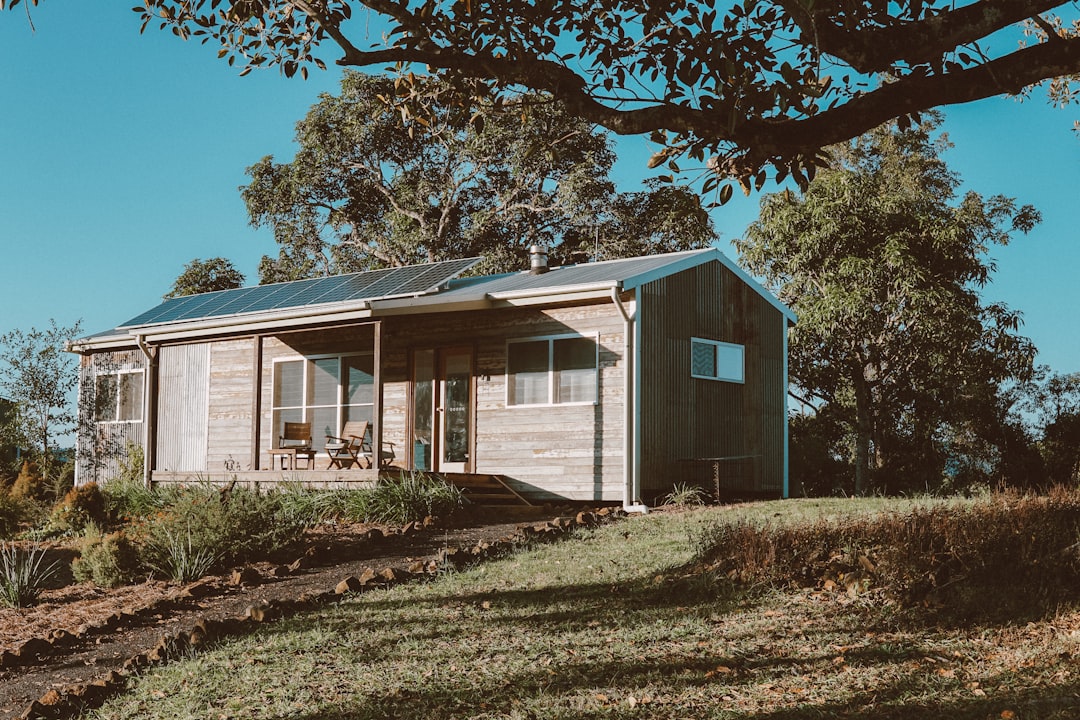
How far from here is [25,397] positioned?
997 inches

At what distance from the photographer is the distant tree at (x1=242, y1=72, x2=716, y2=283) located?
29.7 m

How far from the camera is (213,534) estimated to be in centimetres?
1082

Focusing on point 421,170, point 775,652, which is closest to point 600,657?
point 775,652

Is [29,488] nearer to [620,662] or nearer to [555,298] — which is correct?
[555,298]

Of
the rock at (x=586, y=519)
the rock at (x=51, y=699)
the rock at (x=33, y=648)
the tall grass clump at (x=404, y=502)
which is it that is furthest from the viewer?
the tall grass clump at (x=404, y=502)

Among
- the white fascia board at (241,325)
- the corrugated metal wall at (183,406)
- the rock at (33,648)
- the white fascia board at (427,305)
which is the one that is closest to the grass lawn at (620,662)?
the rock at (33,648)

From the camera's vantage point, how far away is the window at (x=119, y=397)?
22.1 meters

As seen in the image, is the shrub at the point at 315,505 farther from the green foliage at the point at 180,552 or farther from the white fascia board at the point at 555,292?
the white fascia board at the point at 555,292

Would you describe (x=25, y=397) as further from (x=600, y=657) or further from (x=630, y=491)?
(x=600, y=657)

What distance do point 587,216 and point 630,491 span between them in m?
16.2

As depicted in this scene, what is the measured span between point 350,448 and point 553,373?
135 inches

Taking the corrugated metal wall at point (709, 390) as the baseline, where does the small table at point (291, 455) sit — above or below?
below

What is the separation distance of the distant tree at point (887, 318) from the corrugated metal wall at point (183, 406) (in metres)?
11.9

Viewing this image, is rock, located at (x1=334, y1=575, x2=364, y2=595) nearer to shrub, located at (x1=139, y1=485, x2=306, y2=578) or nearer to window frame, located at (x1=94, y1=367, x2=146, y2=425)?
shrub, located at (x1=139, y1=485, x2=306, y2=578)
